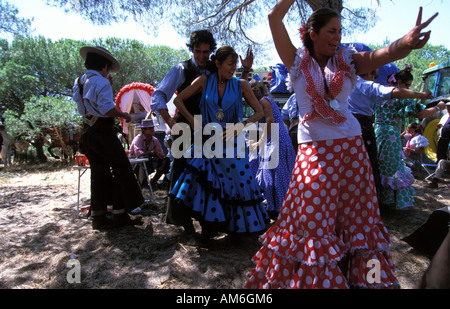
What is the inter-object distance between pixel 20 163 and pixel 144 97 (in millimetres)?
6405

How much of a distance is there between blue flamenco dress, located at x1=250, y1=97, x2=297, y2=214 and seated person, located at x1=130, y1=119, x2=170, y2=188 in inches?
109

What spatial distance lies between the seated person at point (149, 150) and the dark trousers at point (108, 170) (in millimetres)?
2173

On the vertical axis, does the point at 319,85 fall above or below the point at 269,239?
above

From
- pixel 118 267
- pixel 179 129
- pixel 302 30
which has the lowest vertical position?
pixel 118 267

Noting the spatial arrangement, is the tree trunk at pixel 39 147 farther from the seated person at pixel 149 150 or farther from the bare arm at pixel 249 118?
the bare arm at pixel 249 118

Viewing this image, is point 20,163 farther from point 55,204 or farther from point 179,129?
point 179,129

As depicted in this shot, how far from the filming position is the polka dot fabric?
1714 mm

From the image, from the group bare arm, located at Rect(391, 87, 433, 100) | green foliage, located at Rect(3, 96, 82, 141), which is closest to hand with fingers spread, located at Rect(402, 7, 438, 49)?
bare arm, located at Rect(391, 87, 433, 100)

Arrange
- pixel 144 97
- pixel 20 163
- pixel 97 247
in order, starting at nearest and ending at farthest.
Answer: pixel 97 247
pixel 144 97
pixel 20 163

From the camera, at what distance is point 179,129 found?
3086mm

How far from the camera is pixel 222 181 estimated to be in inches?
114

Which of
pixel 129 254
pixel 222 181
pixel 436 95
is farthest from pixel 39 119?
pixel 436 95

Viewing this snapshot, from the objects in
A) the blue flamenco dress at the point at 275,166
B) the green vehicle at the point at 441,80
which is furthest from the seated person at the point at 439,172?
the green vehicle at the point at 441,80
